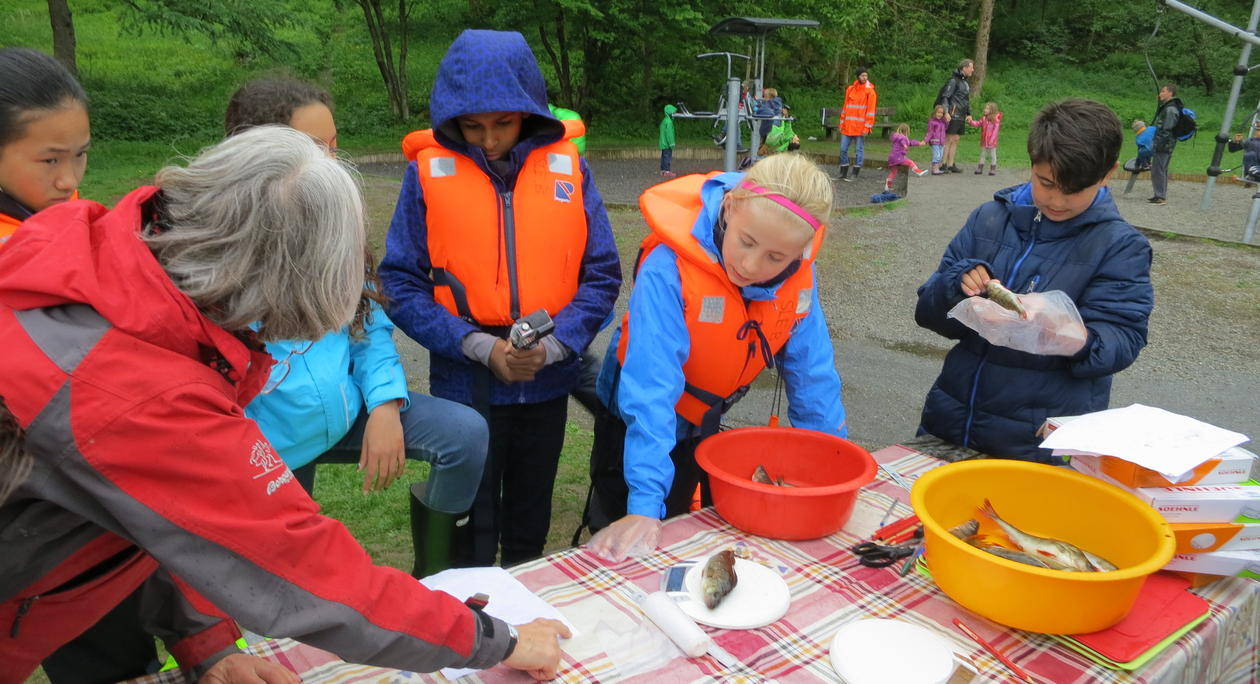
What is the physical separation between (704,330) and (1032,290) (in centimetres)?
108

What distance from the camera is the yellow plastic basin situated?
57.9 inches

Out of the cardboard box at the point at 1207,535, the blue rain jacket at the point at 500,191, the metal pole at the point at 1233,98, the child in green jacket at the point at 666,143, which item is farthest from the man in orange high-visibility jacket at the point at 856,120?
the cardboard box at the point at 1207,535

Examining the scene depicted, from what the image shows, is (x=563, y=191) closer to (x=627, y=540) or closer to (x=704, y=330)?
(x=704, y=330)

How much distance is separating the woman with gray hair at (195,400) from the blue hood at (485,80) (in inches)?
48.5

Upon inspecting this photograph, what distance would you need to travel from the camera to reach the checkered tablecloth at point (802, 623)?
1.46 m

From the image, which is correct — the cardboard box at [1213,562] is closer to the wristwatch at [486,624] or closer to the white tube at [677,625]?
the white tube at [677,625]

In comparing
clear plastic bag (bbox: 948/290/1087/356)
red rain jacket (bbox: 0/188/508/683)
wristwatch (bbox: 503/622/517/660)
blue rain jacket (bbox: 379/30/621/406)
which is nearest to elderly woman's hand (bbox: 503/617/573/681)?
wristwatch (bbox: 503/622/517/660)

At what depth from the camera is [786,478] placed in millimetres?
2217

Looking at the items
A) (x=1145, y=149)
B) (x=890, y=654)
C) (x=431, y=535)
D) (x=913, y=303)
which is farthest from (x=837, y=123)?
(x=890, y=654)

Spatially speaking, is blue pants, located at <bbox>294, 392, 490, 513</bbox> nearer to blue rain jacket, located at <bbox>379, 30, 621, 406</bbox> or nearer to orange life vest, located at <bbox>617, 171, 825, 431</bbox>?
blue rain jacket, located at <bbox>379, 30, 621, 406</bbox>

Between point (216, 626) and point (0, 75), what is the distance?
1449mm

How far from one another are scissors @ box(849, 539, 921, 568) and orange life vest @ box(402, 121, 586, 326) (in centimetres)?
129

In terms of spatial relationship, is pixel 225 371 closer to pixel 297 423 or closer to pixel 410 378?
pixel 297 423

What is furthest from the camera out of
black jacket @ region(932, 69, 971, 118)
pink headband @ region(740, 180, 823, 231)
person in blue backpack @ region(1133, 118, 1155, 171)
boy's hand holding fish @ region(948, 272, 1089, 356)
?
black jacket @ region(932, 69, 971, 118)
